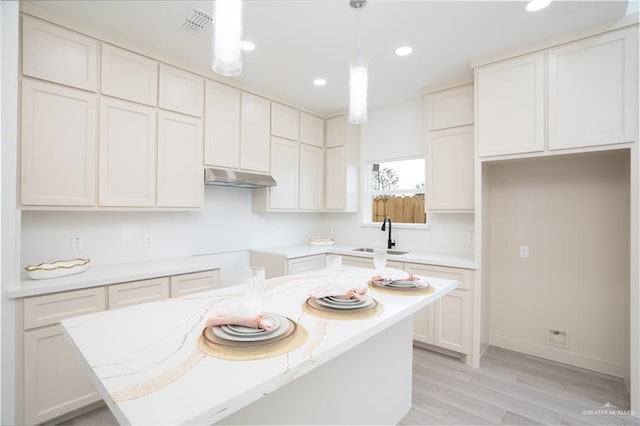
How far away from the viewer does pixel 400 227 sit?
13.0ft

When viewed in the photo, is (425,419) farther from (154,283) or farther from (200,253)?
(200,253)

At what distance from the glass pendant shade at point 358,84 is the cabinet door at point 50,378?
2.18 metres

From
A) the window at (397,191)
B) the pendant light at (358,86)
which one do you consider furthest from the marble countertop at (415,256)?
the pendant light at (358,86)

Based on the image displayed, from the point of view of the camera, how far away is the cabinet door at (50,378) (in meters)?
1.92

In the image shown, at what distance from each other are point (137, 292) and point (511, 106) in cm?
339

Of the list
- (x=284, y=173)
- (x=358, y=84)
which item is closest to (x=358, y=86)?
(x=358, y=84)

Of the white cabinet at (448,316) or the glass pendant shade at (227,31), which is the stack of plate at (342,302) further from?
the white cabinet at (448,316)

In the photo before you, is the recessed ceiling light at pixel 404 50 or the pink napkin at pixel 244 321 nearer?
the pink napkin at pixel 244 321

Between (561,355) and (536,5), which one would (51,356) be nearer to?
(536,5)

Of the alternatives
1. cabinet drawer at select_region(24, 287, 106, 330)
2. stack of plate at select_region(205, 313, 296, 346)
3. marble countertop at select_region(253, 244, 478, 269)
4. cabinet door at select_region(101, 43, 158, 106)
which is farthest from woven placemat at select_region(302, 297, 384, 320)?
cabinet door at select_region(101, 43, 158, 106)

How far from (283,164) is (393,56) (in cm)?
171

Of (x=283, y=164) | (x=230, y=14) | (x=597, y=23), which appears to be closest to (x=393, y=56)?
(x=597, y=23)

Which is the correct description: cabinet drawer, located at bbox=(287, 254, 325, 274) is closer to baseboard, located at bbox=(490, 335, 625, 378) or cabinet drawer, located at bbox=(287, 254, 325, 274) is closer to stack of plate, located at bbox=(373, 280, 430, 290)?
stack of plate, located at bbox=(373, 280, 430, 290)

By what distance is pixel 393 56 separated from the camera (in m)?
2.75
